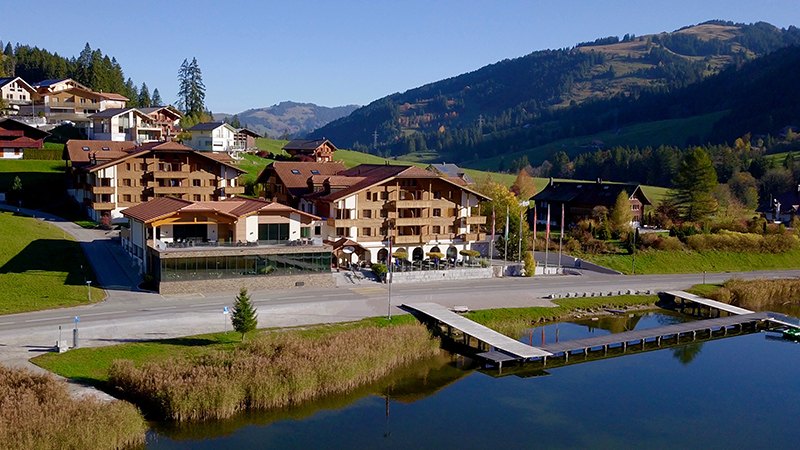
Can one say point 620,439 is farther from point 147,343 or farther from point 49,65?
point 49,65

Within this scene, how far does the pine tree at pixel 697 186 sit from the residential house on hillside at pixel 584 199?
5.17 m

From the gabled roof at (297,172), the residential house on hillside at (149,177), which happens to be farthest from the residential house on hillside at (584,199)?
the residential house on hillside at (149,177)

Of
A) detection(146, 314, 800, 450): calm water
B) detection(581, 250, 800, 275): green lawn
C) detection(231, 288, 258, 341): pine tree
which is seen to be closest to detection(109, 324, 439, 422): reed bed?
detection(146, 314, 800, 450): calm water

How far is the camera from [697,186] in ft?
316

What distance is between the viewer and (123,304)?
48.8 m

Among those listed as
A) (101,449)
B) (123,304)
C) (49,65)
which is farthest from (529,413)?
(49,65)

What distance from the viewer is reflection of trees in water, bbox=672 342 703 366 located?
49.9m

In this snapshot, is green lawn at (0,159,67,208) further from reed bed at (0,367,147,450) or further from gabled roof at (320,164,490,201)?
reed bed at (0,367,147,450)

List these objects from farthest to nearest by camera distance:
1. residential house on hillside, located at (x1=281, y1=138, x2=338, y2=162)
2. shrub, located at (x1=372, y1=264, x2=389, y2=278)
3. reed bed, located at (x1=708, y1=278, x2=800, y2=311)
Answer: residential house on hillside, located at (x1=281, y1=138, x2=338, y2=162)
reed bed, located at (x1=708, y1=278, x2=800, y2=311)
shrub, located at (x1=372, y1=264, x2=389, y2=278)

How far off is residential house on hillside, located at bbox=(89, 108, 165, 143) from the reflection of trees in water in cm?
8743

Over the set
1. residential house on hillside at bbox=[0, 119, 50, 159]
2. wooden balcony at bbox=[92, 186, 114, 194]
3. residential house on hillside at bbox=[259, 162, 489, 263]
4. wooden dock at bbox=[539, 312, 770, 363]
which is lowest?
wooden dock at bbox=[539, 312, 770, 363]

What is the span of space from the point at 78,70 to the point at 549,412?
150 metres

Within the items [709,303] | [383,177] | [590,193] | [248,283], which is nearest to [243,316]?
[248,283]

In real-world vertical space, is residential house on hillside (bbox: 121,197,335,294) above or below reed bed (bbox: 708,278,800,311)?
above
